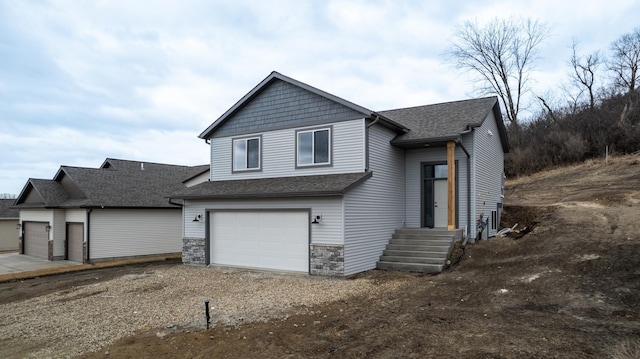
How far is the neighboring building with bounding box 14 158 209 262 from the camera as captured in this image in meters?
18.5

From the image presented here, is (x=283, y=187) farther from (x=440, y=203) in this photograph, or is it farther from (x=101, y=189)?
(x=101, y=189)

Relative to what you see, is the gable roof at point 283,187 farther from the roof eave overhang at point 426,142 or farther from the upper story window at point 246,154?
the roof eave overhang at point 426,142

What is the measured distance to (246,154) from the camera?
50.5ft

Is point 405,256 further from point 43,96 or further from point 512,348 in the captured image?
point 43,96

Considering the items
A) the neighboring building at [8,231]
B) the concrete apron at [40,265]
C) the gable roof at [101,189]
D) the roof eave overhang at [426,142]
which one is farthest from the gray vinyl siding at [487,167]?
the neighboring building at [8,231]

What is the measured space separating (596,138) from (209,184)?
25.5 metres

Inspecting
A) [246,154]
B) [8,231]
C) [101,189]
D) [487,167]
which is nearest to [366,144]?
[246,154]

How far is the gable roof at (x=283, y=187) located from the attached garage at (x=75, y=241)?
6836 mm

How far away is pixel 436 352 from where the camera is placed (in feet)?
18.5

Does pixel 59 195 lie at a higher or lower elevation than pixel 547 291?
higher

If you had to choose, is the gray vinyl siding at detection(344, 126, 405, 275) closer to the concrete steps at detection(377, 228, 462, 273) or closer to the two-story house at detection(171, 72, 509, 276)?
the two-story house at detection(171, 72, 509, 276)

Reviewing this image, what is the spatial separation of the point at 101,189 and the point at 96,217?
1.64 metres

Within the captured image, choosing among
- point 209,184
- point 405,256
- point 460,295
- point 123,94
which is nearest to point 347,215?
point 405,256

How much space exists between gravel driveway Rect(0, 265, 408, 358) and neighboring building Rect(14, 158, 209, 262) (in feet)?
21.9
